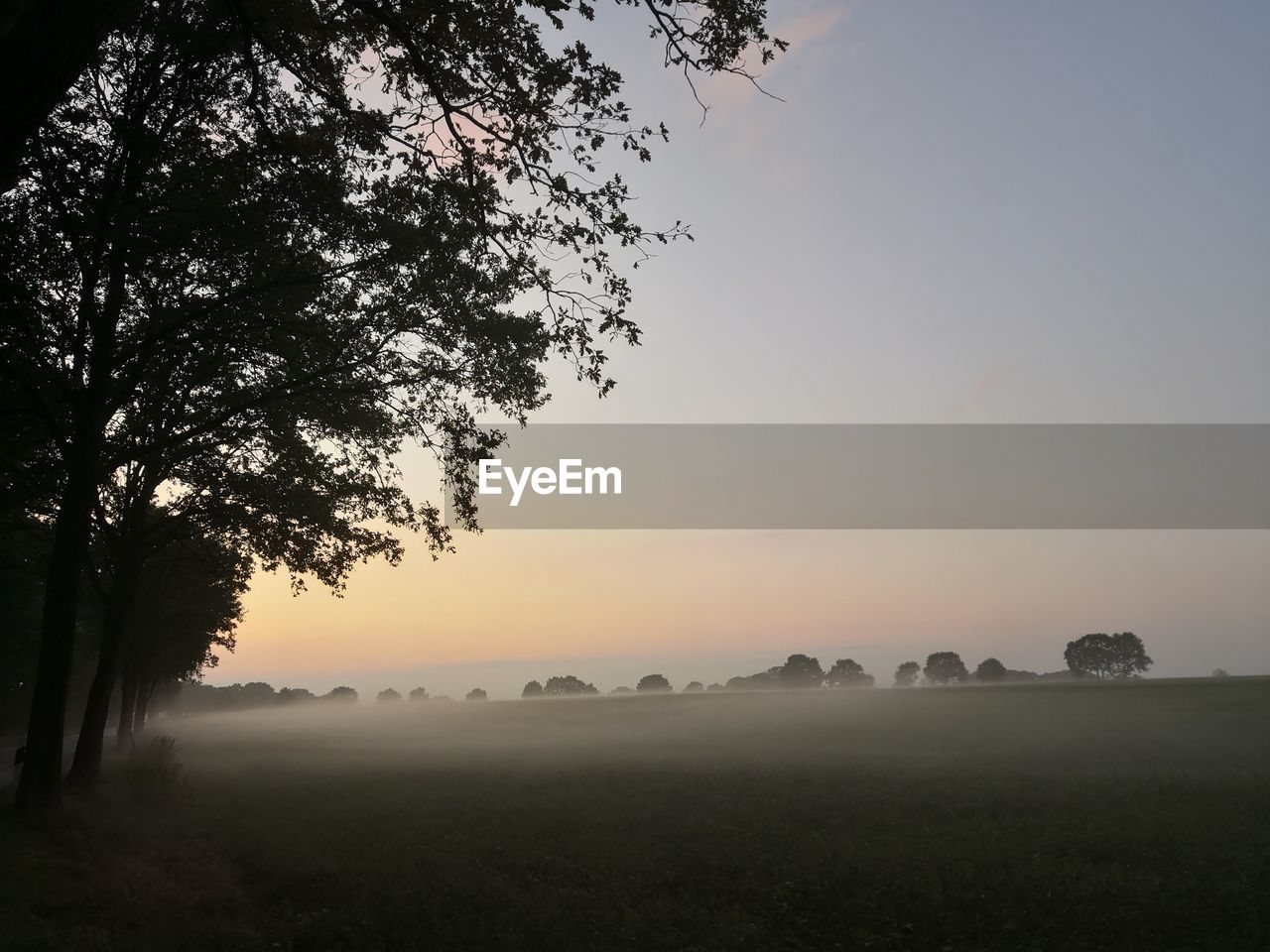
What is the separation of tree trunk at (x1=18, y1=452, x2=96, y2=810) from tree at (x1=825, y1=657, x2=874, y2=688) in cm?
18186

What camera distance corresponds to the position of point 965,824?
61.0ft

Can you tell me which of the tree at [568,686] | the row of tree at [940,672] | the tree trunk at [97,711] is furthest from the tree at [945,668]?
the tree trunk at [97,711]

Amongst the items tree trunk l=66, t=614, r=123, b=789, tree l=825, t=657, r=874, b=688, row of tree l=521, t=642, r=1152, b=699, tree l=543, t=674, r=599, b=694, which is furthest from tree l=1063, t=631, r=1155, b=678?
tree trunk l=66, t=614, r=123, b=789

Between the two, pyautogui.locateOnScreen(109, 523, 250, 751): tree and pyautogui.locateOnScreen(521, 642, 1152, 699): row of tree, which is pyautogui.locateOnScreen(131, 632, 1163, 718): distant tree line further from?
pyautogui.locateOnScreen(109, 523, 250, 751): tree

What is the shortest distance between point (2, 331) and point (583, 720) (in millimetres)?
84650

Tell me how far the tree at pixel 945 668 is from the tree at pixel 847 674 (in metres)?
14.0

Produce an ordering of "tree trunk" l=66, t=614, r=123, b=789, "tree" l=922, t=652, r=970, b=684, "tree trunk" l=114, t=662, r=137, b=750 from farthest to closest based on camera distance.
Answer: "tree" l=922, t=652, r=970, b=684, "tree trunk" l=114, t=662, r=137, b=750, "tree trunk" l=66, t=614, r=123, b=789

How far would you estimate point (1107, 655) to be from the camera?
148m

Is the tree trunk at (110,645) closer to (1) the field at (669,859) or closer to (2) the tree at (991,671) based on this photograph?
(1) the field at (669,859)

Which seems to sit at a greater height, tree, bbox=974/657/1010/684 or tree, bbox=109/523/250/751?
tree, bbox=109/523/250/751

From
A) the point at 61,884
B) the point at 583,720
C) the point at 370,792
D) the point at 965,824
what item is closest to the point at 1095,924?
the point at 965,824

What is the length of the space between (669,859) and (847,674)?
191m

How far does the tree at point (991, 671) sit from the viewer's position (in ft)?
518

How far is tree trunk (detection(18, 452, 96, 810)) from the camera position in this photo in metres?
16.9
